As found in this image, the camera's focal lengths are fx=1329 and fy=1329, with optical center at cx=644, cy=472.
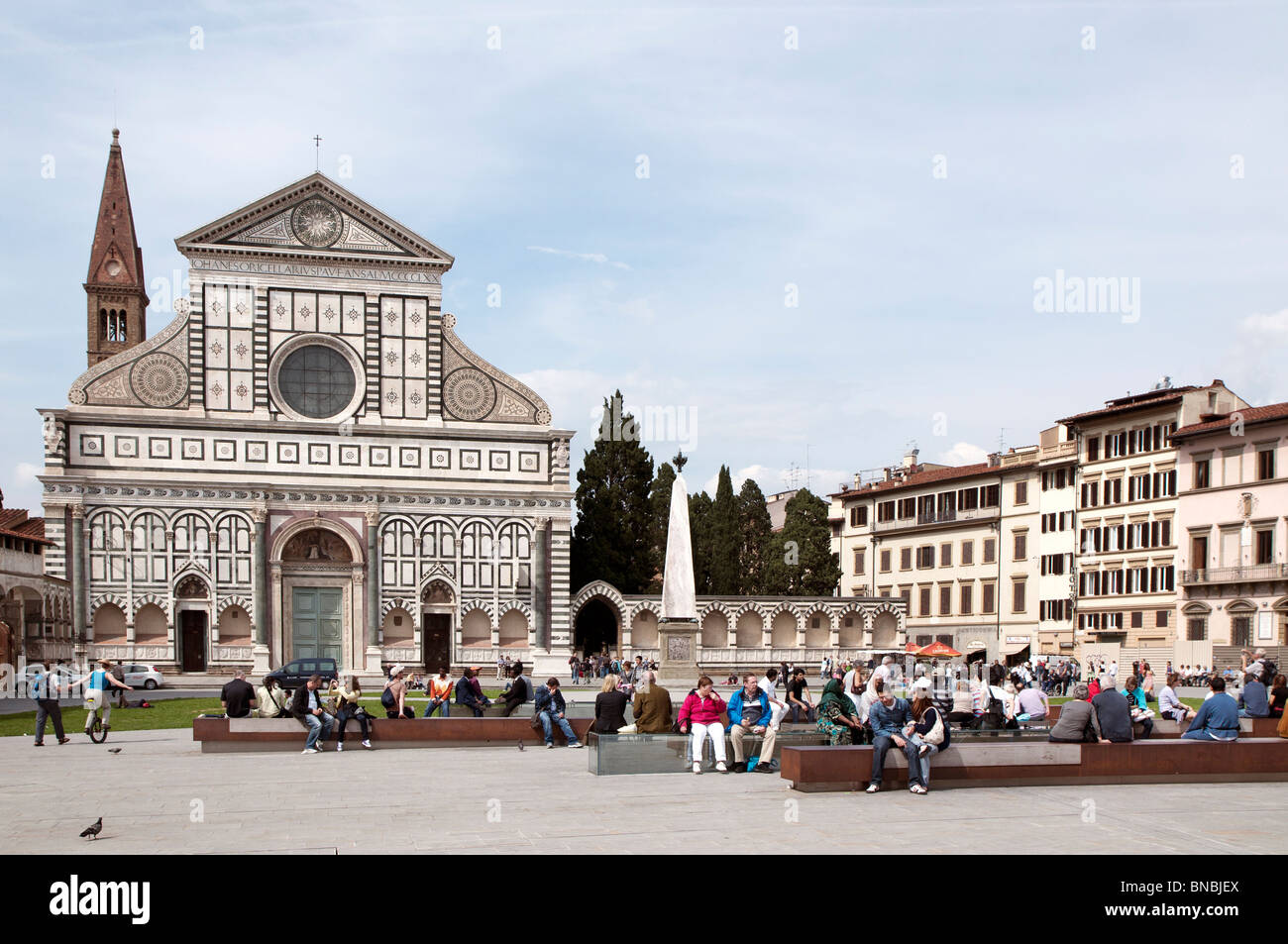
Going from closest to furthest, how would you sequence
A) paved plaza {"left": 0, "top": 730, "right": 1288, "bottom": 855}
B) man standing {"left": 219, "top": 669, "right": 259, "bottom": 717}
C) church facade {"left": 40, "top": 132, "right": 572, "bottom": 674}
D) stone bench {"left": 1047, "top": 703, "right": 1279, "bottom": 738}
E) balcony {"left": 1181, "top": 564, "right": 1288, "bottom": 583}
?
paved plaza {"left": 0, "top": 730, "right": 1288, "bottom": 855} → stone bench {"left": 1047, "top": 703, "right": 1279, "bottom": 738} → man standing {"left": 219, "top": 669, "right": 259, "bottom": 717} → balcony {"left": 1181, "top": 564, "right": 1288, "bottom": 583} → church facade {"left": 40, "top": 132, "right": 572, "bottom": 674}

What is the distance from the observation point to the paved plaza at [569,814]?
11.4 metres

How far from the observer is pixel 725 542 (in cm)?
7119

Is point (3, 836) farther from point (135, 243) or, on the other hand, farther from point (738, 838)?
point (135, 243)

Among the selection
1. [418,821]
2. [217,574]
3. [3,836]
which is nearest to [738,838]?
[418,821]

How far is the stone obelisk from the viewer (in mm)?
37938

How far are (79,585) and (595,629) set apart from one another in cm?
2355

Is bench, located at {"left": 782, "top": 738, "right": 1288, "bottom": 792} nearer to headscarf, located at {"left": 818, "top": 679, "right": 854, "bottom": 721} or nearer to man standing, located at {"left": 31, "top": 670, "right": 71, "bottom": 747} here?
headscarf, located at {"left": 818, "top": 679, "right": 854, "bottom": 721}

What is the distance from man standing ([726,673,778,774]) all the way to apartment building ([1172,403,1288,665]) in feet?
127

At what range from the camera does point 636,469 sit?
66688mm

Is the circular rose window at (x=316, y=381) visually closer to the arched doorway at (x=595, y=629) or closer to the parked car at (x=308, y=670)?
the parked car at (x=308, y=670)

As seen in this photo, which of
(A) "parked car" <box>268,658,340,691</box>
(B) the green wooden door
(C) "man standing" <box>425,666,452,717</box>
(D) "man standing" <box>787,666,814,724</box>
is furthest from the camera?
(B) the green wooden door

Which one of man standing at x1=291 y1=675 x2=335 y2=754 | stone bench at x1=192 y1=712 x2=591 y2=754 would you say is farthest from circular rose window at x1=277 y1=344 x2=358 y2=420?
man standing at x1=291 y1=675 x2=335 y2=754

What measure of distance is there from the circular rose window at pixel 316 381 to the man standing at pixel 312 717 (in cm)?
3497

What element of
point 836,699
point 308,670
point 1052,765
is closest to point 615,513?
point 308,670
